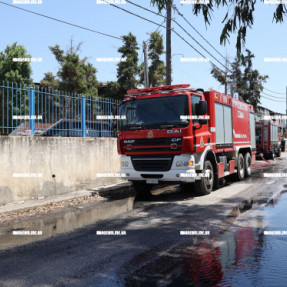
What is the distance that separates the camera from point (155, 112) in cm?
912

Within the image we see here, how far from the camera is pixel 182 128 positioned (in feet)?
28.4

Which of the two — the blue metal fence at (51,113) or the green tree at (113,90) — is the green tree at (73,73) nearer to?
the green tree at (113,90)

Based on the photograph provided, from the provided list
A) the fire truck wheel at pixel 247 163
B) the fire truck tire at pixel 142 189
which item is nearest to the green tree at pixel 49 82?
the fire truck wheel at pixel 247 163

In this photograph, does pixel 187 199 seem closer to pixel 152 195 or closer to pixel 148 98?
pixel 152 195

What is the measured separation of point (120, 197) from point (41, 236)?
4.43m

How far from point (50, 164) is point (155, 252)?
5974 mm

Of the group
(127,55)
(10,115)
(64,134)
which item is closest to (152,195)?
(64,134)

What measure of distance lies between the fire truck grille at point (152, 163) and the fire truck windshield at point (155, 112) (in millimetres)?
851

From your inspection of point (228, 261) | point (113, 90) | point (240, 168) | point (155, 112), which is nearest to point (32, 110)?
point (155, 112)

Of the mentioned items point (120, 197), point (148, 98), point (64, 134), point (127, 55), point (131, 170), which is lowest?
point (120, 197)

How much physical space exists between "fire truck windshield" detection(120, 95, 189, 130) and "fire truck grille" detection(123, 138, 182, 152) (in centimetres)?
37

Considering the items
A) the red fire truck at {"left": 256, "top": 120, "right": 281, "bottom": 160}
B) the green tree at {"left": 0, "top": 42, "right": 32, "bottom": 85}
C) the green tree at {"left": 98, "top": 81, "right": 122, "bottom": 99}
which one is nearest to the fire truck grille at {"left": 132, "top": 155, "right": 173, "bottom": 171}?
the red fire truck at {"left": 256, "top": 120, "right": 281, "bottom": 160}

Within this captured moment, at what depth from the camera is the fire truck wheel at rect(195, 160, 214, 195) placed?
942cm

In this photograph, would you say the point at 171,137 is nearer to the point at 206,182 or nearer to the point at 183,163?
the point at 183,163
